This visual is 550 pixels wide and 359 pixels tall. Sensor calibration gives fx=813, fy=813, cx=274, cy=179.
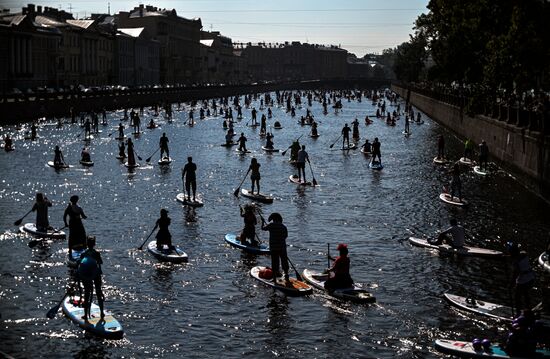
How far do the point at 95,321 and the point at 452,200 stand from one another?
2212cm

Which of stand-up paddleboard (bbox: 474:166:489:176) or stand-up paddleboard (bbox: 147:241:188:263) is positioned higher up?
stand-up paddleboard (bbox: 474:166:489:176)

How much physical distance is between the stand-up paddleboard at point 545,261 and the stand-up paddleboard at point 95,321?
13.1 m

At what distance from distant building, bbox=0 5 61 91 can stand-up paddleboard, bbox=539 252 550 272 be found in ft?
285

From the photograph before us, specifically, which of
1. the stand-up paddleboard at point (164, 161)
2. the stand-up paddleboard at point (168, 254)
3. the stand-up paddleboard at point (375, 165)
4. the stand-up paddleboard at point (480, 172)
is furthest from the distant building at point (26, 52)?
the stand-up paddleboard at point (168, 254)

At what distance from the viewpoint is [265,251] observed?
2597 cm

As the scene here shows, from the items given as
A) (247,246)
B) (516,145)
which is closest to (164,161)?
(516,145)

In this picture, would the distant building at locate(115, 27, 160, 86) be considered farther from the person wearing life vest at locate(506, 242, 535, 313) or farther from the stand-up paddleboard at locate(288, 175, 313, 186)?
the person wearing life vest at locate(506, 242, 535, 313)

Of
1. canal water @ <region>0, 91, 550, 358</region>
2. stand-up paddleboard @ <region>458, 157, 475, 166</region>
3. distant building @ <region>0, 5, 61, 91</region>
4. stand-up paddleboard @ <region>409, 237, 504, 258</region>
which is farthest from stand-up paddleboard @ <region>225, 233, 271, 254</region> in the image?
distant building @ <region>0, 5, 61, 91</region>

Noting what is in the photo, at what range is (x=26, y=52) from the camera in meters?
115

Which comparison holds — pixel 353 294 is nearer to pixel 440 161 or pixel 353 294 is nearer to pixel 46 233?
pixel 46 233

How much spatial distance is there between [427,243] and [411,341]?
31.2ft

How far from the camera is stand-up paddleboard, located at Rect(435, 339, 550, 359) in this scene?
53.5 feet

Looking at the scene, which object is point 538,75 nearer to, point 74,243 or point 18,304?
point 74,243

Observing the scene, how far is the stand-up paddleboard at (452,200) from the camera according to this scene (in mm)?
36294
